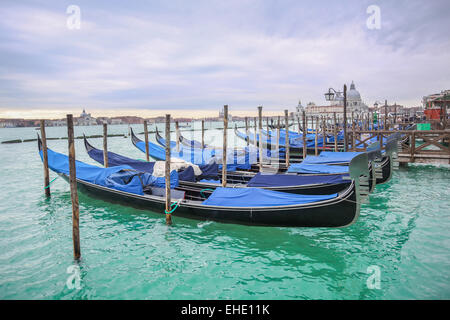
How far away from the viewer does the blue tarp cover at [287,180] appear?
721 cm

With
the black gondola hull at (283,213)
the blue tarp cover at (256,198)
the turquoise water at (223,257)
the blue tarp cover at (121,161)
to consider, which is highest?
the blue tarp cover at (121,161)

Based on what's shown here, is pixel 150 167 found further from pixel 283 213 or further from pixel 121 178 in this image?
pixel 283 213

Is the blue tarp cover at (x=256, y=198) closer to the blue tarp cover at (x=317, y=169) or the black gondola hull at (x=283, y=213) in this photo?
the black gondola hull at (x=283, y=213)

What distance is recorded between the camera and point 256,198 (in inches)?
229

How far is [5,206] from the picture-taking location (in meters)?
8.11

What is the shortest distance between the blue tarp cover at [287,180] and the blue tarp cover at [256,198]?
1165 millimetres

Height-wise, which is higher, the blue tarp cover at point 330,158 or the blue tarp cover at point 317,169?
the blue tarp cover at point 330,158

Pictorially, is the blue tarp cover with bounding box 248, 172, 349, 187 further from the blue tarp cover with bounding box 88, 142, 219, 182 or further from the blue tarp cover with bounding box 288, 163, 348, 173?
the blue tarp cover with bounding box 88, 142, 219, 182

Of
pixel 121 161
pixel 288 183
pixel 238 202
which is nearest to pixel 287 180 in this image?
pixel 288 183

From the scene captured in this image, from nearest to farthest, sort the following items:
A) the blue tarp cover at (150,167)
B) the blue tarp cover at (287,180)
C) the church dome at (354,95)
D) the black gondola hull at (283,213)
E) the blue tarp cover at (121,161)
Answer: the black gondola hull at (283,213) < the blue tarp cover at (287,180) < the blue tarp cover at (150,167) < the blue tarp cover at (121,161) < the church dome at (354,95)

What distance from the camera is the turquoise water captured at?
3930 mm

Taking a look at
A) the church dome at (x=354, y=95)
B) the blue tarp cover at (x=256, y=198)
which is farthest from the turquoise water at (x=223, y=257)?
the church dome at (x=354, y=95)

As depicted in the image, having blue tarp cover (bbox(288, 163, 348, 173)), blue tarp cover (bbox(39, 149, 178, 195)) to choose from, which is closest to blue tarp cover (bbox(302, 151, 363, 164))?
blue tarp cover (bbox(288, 163, 348, 173))
